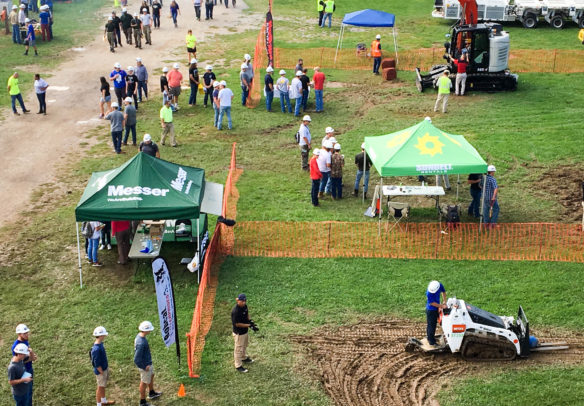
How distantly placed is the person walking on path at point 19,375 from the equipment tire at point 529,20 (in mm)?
35611

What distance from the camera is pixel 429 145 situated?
20.8 meters

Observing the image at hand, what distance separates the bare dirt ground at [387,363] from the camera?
14469mm

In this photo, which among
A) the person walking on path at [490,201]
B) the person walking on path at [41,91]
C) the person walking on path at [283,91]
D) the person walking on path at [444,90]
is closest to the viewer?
the person walking on path at [490,201]

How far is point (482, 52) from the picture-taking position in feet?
103

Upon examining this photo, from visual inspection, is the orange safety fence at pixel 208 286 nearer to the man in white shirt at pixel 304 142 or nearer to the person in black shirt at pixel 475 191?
the man in white shirt at pixel 304 142

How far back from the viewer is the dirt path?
2469 cm

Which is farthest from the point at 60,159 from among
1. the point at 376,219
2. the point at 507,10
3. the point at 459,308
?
the point at 507,10

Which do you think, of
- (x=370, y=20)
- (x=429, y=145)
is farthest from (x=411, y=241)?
(x=370, y=20)

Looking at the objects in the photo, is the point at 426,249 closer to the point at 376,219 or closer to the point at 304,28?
the point at 376,219

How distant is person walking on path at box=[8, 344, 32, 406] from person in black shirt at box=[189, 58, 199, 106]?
746 inches

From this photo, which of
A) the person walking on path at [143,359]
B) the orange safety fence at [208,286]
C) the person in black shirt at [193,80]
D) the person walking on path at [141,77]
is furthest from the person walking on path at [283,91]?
the person walking on path at [143,359]

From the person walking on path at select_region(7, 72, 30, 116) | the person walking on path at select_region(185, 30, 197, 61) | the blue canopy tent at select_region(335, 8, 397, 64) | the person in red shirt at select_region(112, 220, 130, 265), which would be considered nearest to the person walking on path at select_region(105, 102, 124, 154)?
the person walking on path at select_region(7, 72, 30, 116)

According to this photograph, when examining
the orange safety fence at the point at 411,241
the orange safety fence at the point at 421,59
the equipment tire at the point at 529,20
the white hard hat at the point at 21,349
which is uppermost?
the equipment tire at the point at 529,20

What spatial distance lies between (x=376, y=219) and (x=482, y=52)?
1302cm
